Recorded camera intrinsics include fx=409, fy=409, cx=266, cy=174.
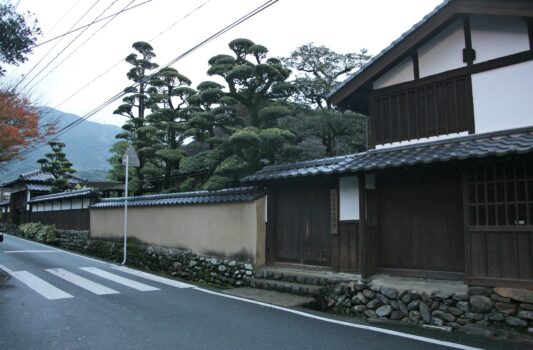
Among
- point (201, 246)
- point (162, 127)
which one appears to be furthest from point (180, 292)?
point (162, 127)

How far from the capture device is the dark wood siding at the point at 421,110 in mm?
8766

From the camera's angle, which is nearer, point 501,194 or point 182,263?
point 501,194

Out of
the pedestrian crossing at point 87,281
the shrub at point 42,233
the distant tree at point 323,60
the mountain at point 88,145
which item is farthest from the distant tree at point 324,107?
the mountain at point 88,145

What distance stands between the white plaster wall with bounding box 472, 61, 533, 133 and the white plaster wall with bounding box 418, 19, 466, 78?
68 cm

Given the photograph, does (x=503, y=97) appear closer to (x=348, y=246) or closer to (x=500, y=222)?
(x=500, y=222)

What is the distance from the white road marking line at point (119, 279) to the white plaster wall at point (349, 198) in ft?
17.3

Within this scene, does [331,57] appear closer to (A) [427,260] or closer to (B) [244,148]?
(B) [244,148]

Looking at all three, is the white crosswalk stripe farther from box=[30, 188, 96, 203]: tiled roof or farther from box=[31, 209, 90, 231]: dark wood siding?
box=[31, 209, 90, 231]: dark wood siding

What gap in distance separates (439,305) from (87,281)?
9.10 m

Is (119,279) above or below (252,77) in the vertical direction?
below

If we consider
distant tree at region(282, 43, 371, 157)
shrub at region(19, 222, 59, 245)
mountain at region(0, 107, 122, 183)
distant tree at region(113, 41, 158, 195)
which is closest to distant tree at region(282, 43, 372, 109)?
distant tree at region(282, 43, 371, 157)

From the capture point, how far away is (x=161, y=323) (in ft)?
23.2

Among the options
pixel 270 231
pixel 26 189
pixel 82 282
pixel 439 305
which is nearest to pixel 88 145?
pixel 26 189

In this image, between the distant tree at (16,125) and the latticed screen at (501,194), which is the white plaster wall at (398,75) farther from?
the distant tree at (16,125)
